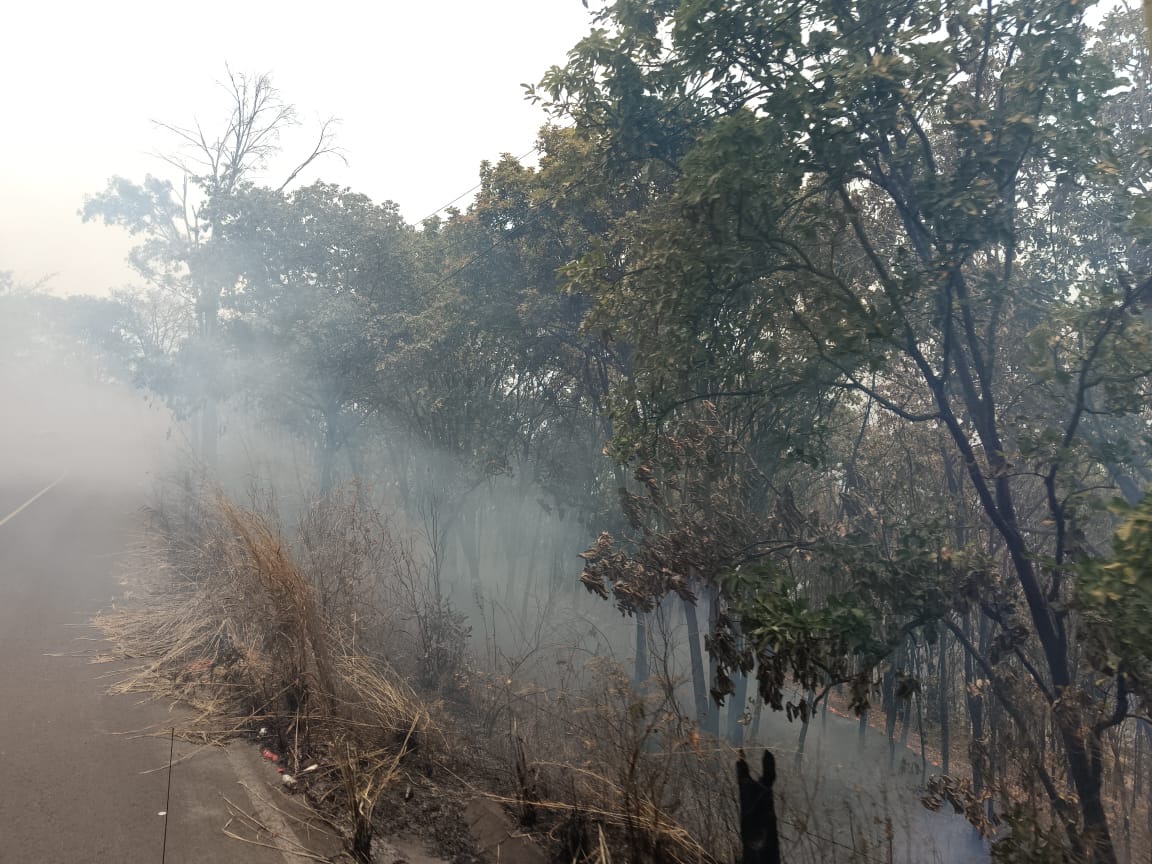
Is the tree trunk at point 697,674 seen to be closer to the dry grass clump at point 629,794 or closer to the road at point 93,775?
the dry grass clump at point 629,794

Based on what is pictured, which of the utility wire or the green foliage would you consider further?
the utility wire

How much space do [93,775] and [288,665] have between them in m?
1.57

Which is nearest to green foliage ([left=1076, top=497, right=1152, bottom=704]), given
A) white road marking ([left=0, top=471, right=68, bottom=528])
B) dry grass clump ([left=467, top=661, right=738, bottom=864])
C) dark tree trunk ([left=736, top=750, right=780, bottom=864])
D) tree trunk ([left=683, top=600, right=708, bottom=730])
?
dark tree trunk ([left=736, top=750, right=780, bottom=864])

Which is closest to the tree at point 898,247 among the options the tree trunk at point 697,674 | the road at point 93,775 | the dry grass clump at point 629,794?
the dry grass clump at point 629,794

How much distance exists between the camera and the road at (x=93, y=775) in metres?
4.16

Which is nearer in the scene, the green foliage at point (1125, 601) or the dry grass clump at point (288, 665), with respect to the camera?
the green foliage at point (1125, 601)

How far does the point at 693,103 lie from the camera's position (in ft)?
24.7

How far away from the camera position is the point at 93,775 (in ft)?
16.2

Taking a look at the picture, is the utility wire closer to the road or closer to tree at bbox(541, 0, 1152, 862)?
the road

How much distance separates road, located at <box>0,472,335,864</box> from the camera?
13.6 feet

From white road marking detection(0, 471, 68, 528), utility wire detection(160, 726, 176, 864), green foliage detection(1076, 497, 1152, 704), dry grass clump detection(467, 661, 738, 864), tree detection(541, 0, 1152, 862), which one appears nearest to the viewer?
green foliage detection(1076, 497, 1152, 704)

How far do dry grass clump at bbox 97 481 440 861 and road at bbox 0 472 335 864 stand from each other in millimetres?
316

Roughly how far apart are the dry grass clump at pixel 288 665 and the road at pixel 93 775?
12.5 inches

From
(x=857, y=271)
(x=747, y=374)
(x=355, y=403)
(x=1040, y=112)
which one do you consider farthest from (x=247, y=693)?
(x=355, y=403)
